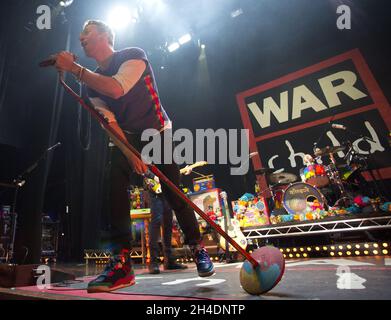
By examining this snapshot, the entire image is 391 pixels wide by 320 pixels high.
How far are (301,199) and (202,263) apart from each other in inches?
125

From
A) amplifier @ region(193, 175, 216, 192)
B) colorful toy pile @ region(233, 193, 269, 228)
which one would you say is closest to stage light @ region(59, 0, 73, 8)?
amplifier @ region(193, 175, 216, 192)

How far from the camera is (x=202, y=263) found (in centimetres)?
169

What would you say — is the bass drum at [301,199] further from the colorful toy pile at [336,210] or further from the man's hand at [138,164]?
the man's hand at [138,164]

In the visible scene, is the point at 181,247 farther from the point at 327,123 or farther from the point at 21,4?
the point at 21,4

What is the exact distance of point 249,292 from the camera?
3.89 ft

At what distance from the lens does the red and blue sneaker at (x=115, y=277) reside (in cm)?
143

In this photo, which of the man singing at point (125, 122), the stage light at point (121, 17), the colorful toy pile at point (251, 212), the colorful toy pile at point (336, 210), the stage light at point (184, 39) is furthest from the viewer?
the stage light at point (184, 39)

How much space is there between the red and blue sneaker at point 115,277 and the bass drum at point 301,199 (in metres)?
3.29

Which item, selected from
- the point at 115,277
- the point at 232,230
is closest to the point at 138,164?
the point at 115,277

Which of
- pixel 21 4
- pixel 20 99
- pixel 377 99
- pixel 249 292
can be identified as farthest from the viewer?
pixel 20 99

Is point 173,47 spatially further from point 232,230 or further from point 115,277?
point 115,277

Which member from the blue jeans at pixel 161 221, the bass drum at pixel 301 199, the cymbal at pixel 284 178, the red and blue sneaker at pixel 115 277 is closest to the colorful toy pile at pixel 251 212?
the bass drum at pixel 301 199
